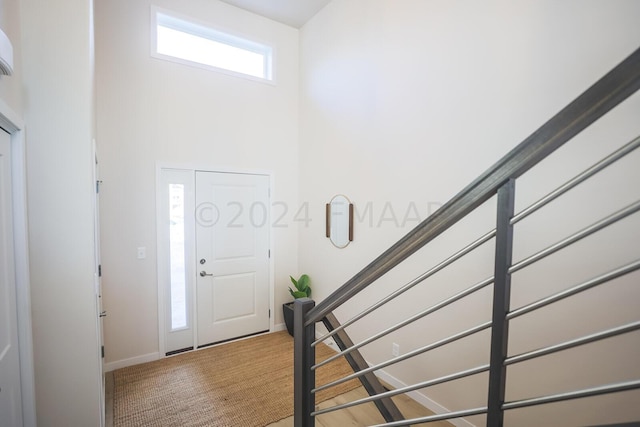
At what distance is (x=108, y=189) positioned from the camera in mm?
3027

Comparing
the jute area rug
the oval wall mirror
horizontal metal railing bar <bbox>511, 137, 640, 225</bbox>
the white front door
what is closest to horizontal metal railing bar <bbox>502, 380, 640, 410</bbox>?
horizontal metal railing bar <bbox>511, 137, 640, 225</bbox>

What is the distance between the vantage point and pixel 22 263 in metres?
1.48

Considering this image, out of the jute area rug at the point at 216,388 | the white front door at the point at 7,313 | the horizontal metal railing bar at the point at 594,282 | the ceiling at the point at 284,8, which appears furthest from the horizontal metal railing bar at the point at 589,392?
the ceiling at the point at 284,8

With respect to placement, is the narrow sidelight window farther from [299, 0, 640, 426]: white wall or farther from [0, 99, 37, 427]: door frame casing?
[0, 99, 37, 427]: door frame casing

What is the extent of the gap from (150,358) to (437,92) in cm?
377

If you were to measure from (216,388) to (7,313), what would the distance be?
1.84 metres

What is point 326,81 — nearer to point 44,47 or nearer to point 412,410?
point 44,47

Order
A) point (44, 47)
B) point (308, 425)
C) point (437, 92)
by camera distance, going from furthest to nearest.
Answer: point (437, 92) → point (44, 47) → point (308, 425)

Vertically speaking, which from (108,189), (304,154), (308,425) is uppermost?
(304,154)

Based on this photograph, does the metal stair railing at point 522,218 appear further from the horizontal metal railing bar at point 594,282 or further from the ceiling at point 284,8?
the ceiling at point 284,8

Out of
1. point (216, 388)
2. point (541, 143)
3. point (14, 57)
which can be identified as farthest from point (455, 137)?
point (216, 388)

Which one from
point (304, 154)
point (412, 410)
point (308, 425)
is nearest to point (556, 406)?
point (412, 410)

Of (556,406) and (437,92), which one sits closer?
(556,406)

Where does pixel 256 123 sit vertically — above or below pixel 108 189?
above
